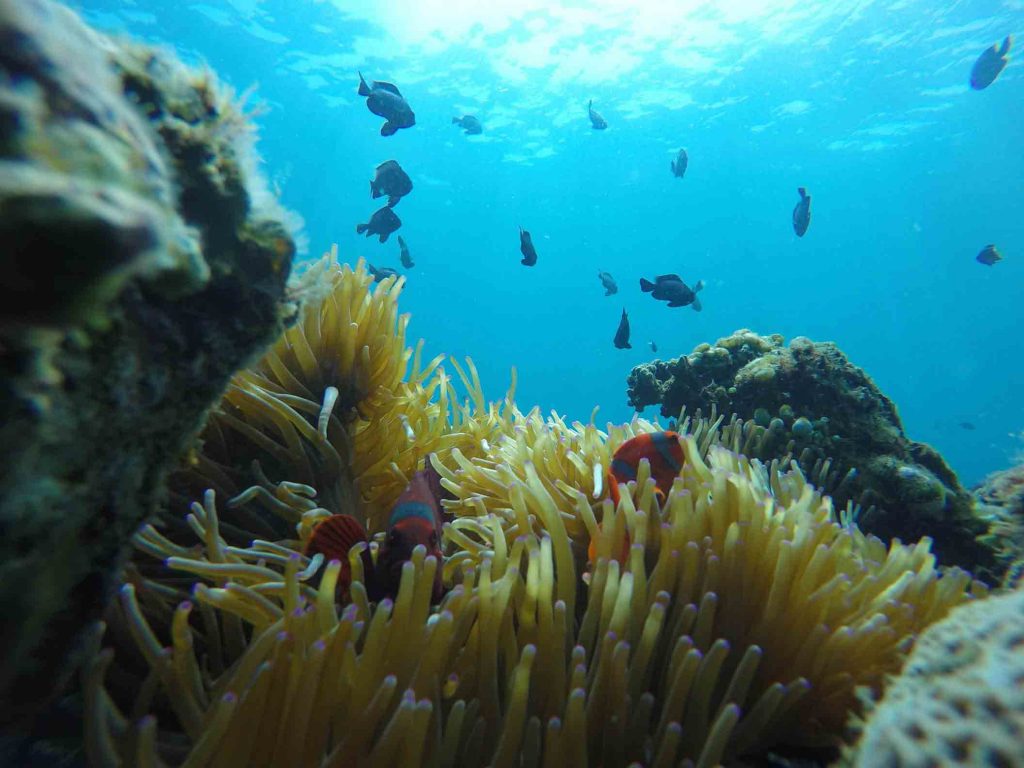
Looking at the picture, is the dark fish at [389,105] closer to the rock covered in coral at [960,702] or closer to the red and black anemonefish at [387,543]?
the red and black anemonefish at [387,543]

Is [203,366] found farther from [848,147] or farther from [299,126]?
[848,147]

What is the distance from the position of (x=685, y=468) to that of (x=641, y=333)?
8315cm

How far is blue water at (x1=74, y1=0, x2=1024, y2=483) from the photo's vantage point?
24.2 m

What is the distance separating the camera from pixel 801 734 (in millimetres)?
1465

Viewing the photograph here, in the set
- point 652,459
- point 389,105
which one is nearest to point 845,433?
point 652,459

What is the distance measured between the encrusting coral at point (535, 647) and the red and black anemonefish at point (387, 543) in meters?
0.09

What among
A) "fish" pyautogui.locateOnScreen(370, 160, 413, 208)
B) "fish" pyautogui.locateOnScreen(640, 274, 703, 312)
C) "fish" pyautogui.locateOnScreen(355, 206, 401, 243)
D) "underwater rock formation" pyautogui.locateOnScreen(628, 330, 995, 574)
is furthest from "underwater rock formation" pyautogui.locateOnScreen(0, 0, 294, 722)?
"fish" pyautogui.locateOnScreen(355, 206, 401, 243)

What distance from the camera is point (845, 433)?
468 cm

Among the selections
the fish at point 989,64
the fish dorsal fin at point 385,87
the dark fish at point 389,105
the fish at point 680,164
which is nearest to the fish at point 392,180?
the dark fish at point 389,105

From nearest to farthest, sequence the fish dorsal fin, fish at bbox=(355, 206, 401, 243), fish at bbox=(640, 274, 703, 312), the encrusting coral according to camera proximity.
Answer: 1. the encrusting coral
2. fish at bbox=(640, 274, 703, 312)
3. the fish dorsal fin
4. fish at bbox=(355, 206, 401, 243)

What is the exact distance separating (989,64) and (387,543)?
12577mm

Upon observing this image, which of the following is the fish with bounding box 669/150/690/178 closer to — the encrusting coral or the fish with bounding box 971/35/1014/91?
the fish with bounding box 971/35/1014/91

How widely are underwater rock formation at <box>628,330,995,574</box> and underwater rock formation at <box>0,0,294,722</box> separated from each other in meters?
4.39

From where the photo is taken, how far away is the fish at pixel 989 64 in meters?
8.96
